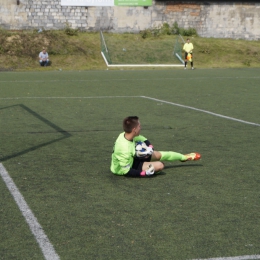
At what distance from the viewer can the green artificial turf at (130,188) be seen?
5.11m

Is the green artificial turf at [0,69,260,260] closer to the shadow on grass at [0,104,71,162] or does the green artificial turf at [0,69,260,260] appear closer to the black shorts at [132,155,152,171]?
the shadow on grass at [0,104,71,162]

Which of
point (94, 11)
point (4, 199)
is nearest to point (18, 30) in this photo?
point (94, 11)

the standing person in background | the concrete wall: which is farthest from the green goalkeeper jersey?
the concrete wall

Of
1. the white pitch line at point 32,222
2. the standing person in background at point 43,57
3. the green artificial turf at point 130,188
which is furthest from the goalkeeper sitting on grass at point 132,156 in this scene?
the standing person in background at point 43,57

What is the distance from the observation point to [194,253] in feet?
16.0

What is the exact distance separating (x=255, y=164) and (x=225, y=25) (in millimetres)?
40812

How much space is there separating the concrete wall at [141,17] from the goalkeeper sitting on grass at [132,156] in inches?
1484

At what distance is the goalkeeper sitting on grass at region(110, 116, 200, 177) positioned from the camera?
742cm

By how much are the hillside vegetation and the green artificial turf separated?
2516 cm

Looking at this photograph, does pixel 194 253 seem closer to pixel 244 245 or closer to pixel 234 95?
pixel 244 245

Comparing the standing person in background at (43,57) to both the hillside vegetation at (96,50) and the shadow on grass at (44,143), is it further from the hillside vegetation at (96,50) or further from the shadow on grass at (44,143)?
the shadow on grass at (44,143)

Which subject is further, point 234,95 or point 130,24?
point 130,24

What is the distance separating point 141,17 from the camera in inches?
1812

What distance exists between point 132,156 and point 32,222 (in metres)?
2.11
